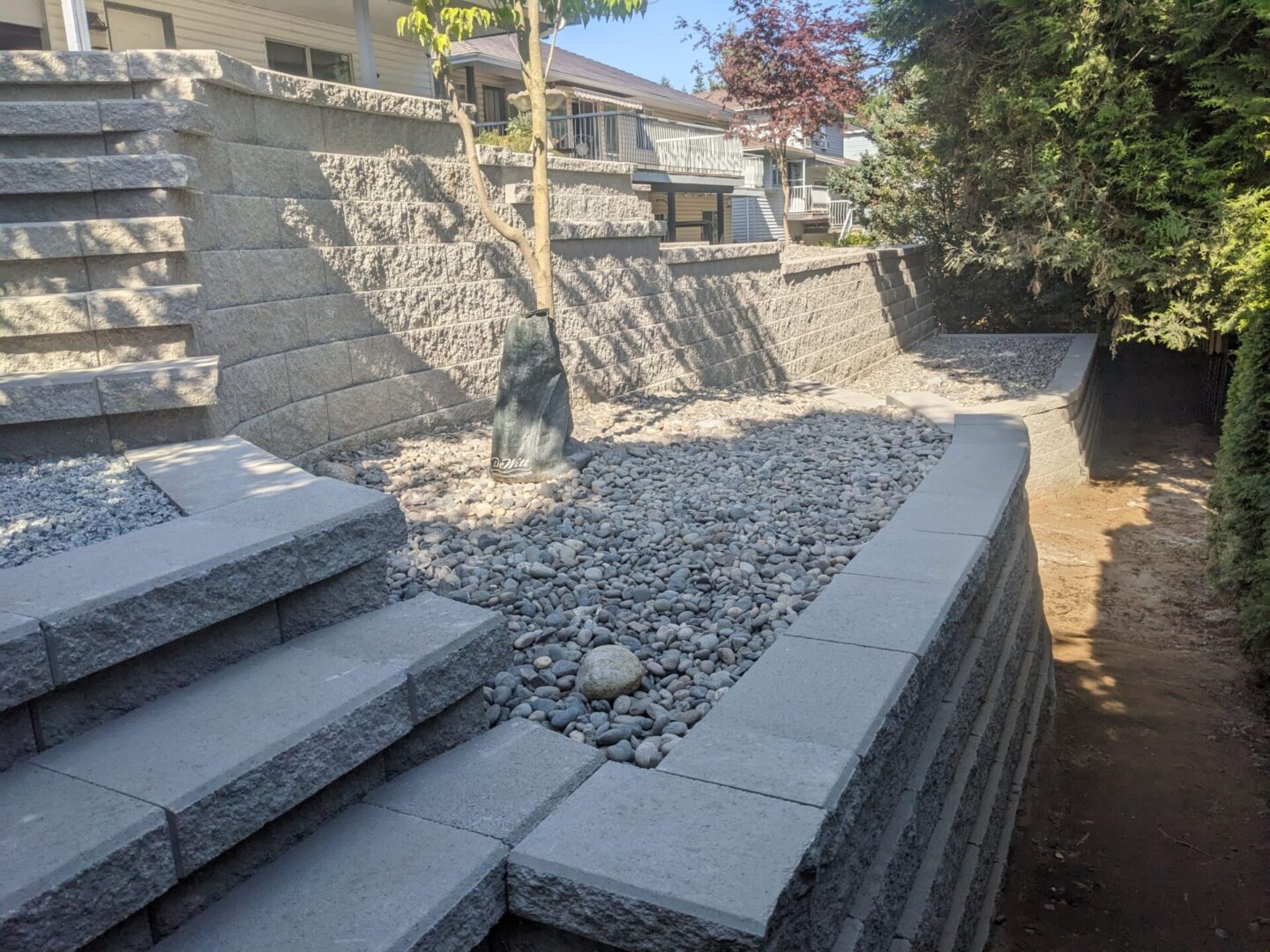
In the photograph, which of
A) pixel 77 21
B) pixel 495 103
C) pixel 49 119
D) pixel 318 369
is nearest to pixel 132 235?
pixel 49 119

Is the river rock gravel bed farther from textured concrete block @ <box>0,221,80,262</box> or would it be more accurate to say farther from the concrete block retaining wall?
textured concrete block @ <box>0,221,80,262</box>

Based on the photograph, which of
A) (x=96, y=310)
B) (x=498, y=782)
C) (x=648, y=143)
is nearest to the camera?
(x=498, y=782)

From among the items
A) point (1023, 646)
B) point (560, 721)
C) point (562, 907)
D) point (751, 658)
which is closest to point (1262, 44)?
point (1023, 646)

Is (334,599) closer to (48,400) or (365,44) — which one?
(48,400)

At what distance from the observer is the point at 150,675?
2129 mm

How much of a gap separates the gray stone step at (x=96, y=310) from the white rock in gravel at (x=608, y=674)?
241 centimetres

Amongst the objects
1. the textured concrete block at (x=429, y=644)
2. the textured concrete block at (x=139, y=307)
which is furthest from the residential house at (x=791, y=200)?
the textured concrete block at (x=429, y=644)

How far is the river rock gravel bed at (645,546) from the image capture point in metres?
2.98

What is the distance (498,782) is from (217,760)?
0.68m

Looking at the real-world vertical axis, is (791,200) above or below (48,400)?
above

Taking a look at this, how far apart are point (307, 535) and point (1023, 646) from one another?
3936 millimetres

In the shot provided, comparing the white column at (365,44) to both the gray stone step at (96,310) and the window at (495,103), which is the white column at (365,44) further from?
the gray stone step at (96,310)

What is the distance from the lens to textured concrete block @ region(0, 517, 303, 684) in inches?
76.9

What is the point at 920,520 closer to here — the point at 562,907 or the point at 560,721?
the point at 560,721
